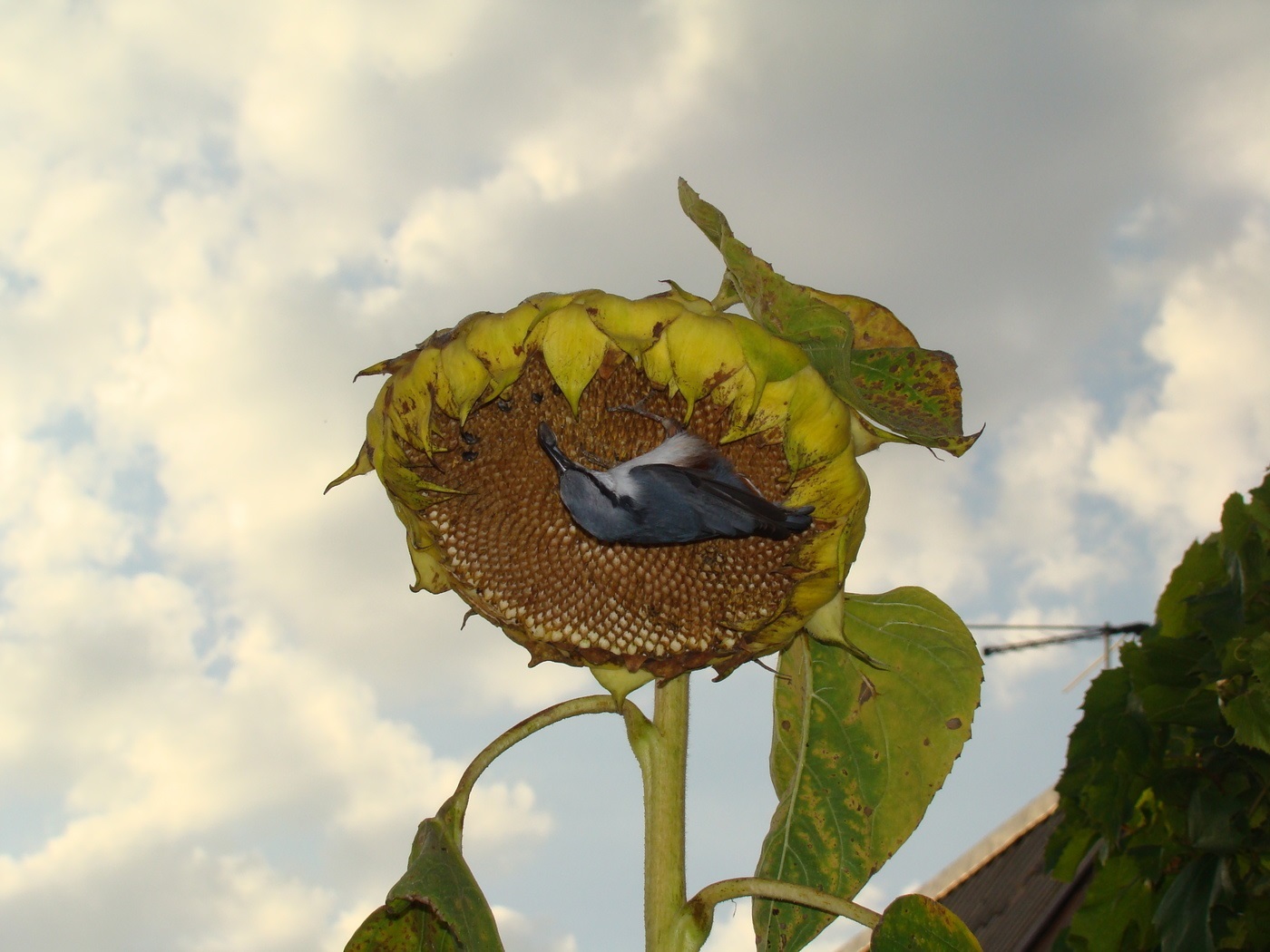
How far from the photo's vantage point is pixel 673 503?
1.29 m

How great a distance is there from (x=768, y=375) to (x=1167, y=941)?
7.29 ft

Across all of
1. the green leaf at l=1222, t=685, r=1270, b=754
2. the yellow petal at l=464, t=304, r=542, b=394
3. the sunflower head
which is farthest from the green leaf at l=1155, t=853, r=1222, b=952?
the yellow petal at l=464, t=304, r=542, b=394

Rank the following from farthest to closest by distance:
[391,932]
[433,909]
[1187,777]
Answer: [1187,777] < [391,932] < [433,909]

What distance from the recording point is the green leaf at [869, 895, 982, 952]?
1.35 metres

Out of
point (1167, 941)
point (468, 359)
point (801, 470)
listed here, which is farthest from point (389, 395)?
point (1167, 941)

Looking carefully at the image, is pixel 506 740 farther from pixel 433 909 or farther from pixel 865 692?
pixel 865 692

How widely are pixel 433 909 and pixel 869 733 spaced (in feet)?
2.07

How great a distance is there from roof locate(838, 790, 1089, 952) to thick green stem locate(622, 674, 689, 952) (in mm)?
4018


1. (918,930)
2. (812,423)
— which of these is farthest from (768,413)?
(918,930)

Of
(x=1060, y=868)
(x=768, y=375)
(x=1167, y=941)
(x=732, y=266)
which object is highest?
(x=732, y=266)

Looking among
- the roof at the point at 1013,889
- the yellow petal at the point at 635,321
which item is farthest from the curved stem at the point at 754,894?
the roof at the point at 1013,889

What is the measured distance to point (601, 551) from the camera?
1.58m

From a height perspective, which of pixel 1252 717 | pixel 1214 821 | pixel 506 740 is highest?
pixel 506 740

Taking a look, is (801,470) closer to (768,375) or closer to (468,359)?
(768,375)
